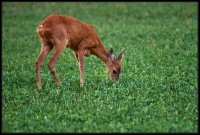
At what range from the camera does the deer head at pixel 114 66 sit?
12922 mm

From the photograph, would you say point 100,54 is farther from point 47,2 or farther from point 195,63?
point 47,2

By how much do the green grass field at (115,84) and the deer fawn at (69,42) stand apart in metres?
0.36

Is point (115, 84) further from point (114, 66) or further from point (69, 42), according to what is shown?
point (69, 42)

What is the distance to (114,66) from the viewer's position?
515 inches

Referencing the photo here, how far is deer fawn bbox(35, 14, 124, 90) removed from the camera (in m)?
12.0

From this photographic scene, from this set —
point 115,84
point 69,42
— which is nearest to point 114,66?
point 115,84

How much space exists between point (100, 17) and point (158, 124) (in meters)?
15.8

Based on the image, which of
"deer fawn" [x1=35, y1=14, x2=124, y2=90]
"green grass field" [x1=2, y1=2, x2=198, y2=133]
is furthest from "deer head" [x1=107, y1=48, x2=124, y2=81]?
"green grass field" [x1=2, y1=2, x2=198, y2=133]

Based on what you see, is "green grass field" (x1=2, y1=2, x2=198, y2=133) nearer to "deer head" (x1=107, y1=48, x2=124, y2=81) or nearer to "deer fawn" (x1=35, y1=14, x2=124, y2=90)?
"deer head" (x1=107, y1=48, x2=124, y2=81)

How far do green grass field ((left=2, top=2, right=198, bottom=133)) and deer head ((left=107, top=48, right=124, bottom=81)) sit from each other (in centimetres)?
24

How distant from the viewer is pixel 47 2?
1139 inches

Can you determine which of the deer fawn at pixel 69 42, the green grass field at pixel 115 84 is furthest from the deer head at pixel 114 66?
the green grass field at pixel 115 84

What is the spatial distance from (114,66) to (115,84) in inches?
42.2

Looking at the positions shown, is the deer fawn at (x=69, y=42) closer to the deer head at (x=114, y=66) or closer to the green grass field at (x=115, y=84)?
the deer head at (x=114, y=66)
